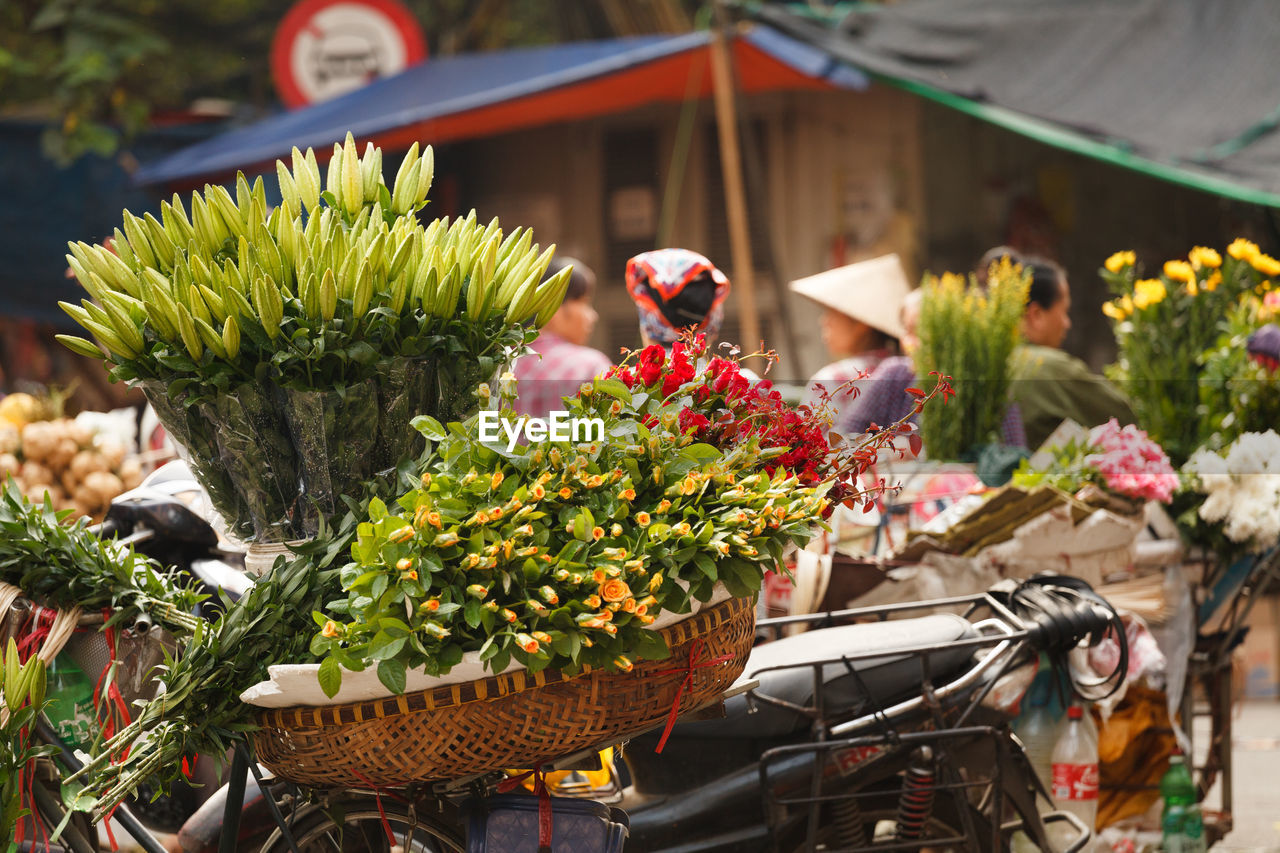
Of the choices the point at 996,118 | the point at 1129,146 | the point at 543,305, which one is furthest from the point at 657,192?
the point at 543,305

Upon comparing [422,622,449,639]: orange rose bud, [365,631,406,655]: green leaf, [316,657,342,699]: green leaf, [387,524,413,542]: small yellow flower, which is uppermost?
[387,524,413,542]: small yellow flower

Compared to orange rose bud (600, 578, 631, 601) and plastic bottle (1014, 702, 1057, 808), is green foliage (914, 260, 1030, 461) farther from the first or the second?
orange rose bud (600, 578, 631, 601)

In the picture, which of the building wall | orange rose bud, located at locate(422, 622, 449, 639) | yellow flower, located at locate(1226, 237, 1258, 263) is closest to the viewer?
orange rose bud, located at locate(422, 622, 449, 639)

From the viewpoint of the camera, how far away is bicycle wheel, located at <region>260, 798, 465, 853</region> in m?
2.24

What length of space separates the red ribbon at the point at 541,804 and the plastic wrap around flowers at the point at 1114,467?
75.9 inches

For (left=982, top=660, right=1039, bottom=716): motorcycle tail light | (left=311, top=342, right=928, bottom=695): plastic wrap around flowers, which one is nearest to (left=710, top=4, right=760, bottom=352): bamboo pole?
(left=982, top=660, right=1039, bottom=716): motorcycle tail light

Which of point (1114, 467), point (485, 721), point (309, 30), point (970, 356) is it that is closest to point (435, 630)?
point (485, 721)

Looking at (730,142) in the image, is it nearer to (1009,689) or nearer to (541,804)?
(1009,689)

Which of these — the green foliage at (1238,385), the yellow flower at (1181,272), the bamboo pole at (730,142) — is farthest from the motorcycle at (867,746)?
the bamboo pole at (730,142)

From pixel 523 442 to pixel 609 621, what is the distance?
30 centimetres

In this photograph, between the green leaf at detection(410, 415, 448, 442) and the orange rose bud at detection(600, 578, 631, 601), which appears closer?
the orange rose bud at detection(600, 578, 631, 601)

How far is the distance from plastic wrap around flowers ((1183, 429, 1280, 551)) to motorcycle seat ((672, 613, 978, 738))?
120 cm

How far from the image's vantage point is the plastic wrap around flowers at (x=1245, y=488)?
138 inches

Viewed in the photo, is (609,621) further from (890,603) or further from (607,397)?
(890,603)
